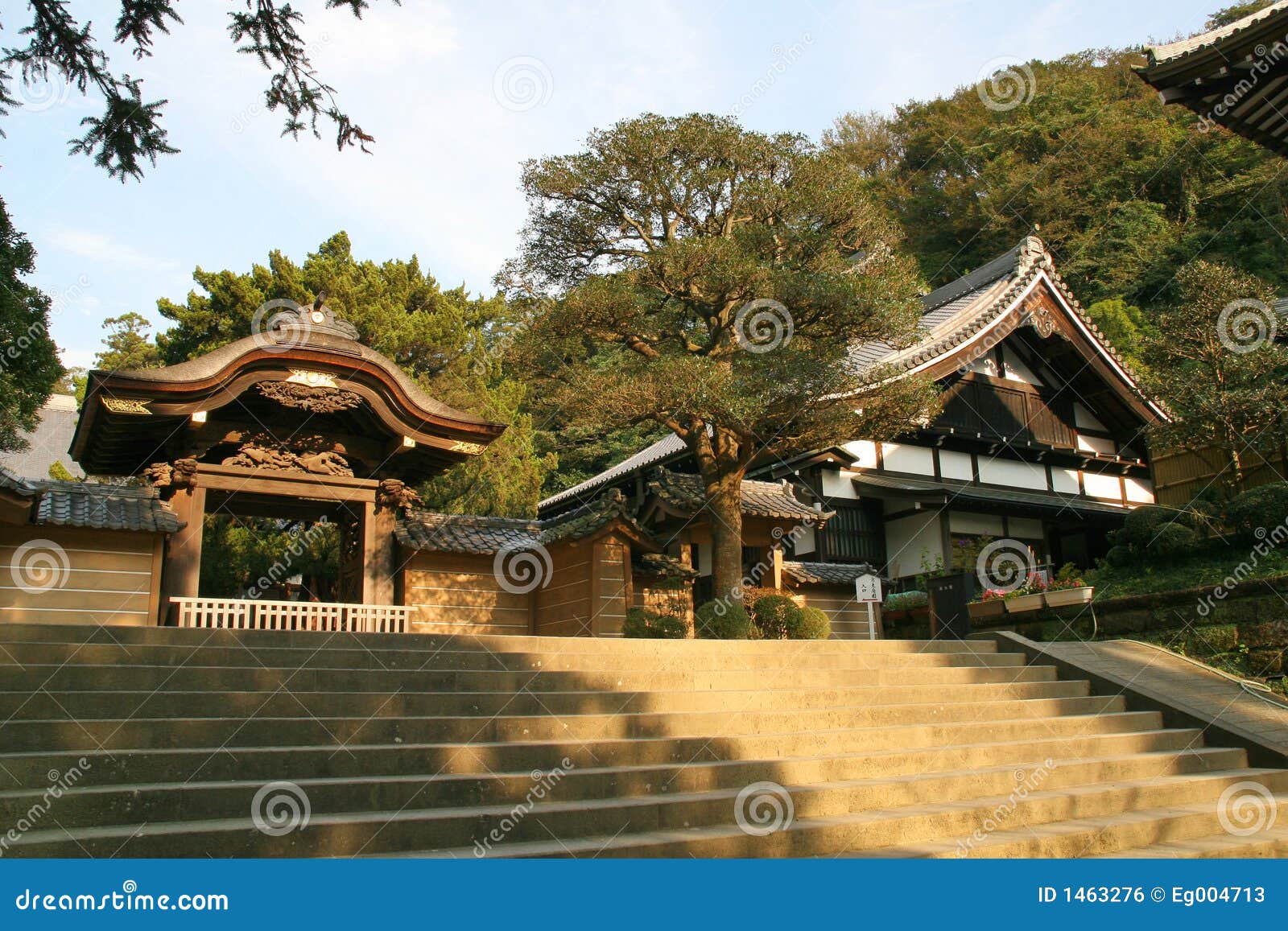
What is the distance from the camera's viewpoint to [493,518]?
1506cm

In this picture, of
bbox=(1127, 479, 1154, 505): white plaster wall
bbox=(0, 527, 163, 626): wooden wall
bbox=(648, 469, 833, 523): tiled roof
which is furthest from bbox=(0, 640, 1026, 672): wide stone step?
bbox=(1127, 479, 1154, 505): white plaster wall

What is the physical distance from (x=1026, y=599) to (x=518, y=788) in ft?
28.7

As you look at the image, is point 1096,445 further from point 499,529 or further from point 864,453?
point 499,529

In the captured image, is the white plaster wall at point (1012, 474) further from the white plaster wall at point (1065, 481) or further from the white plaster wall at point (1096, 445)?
the white plaster wall at point (1096, 445)

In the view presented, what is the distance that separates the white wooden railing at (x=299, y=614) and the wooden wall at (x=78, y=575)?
2.15 ft

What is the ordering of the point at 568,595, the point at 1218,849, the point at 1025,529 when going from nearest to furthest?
the point at 1218,849
the point at 568,595
the point at 1025,529

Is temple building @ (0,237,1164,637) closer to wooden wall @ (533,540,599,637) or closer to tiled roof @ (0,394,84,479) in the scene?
wooden wall @ (533,540,599,637)

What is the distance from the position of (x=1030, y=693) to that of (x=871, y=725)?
228cm

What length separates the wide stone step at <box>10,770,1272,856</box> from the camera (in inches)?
178

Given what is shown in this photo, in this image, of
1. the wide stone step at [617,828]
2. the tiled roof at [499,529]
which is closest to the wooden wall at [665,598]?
the tiled roof at [499,529]

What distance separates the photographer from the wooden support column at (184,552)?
38.2ft

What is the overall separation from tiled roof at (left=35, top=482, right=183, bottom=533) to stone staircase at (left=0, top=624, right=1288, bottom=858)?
16.1 feet

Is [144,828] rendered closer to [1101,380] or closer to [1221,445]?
[1221,445]

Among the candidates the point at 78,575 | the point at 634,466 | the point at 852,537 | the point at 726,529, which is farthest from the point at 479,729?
the point at 634,466
